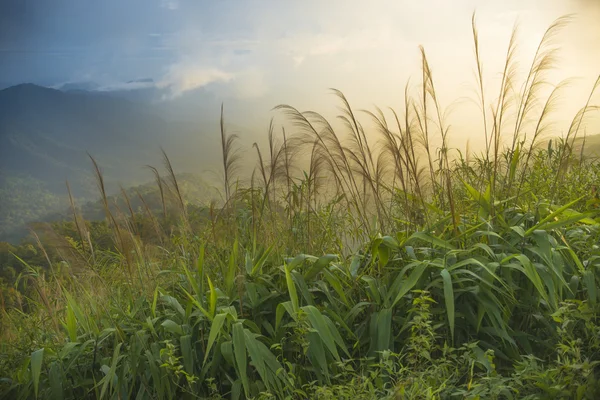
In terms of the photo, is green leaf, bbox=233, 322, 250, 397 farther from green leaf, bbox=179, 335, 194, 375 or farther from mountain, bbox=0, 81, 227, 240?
mountain, bbox=0, 81, 227, 240

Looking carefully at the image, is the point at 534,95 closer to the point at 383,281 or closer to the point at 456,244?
the point at 456,244

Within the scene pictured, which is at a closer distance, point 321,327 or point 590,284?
point 321,327

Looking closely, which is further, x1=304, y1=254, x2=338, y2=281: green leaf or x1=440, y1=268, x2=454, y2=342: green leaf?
x1=304, y1=254, x2=338, y2=281: green leaf

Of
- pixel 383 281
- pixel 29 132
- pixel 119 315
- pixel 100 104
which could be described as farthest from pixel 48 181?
pixel 383 281

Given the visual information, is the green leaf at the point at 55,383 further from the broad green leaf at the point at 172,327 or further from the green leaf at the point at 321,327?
the green leaf at the point at 321,327

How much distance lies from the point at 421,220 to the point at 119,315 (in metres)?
1.66

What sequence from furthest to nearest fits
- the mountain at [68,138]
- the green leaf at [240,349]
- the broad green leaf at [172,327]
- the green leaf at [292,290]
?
the mountain at [68,138] < the broad green leaf at [172,327] < the green leaf at [292,290] < the green leaf at [240,349]

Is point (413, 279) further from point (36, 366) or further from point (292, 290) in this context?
point (36, 366)

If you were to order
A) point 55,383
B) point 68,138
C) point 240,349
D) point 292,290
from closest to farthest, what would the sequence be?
point 240,349, point 292,290, point 55,383, point 68,138

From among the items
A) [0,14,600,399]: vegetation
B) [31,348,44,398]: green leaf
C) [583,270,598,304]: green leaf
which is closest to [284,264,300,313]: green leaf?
[0,14,600,399]: vegetation

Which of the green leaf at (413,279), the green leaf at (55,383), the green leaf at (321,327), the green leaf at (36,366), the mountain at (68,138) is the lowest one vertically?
the green leaf at (55,383)

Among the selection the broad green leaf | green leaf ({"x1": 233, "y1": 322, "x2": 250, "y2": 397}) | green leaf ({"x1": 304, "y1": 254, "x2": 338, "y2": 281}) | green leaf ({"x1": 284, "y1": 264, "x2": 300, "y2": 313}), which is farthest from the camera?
green leaf ({"x1": 304, "y1": 254, "x2": 338, "y2": 281})

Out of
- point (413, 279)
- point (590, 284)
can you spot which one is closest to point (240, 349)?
point (413, 279)

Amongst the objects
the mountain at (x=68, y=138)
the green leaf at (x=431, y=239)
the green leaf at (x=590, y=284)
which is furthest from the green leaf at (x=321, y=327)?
the mountain at (x=68, y=138)
